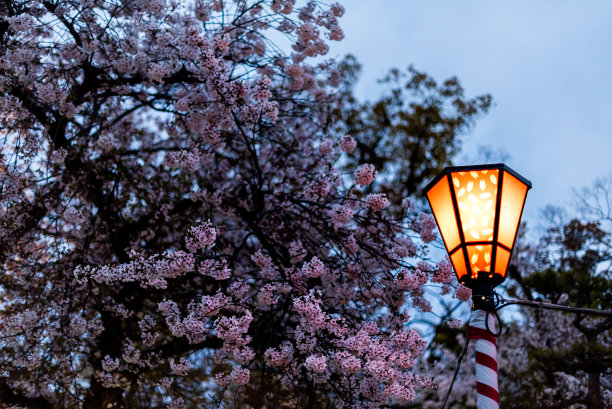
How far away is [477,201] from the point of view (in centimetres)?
335

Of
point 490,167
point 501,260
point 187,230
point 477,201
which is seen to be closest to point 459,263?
point 501,260

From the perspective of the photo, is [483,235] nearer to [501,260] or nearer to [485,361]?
[501,260]

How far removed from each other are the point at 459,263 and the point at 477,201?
38cm

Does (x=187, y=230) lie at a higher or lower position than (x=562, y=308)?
higher

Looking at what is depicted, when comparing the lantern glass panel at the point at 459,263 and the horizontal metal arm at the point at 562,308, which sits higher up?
the lantern glass panel at the point at 459,263

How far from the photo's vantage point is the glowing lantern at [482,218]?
10.7ft

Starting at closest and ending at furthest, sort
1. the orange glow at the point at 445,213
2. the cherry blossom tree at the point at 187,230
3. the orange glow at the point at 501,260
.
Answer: the orange glow at the point at 501,260 → the orange glow at the point at 445,213 → the cherry blossom tree at the point at 187,230

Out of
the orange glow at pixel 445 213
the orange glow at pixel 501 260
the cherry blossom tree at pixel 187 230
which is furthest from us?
the cherry blossom tree at pixel 187 230

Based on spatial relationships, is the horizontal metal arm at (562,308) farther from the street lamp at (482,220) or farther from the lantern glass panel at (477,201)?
the lantern glass panel at (477,201)

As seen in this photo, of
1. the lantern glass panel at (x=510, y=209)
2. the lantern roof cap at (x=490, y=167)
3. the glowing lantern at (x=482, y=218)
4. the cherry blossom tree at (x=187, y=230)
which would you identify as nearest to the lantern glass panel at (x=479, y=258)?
the glowing lantern at (x=482, y=218)

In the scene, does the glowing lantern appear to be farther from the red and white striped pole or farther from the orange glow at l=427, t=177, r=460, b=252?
the red and white striped pole

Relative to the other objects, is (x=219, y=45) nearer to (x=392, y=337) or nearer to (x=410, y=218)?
(x=410, y=218)

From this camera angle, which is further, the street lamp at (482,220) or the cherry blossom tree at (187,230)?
the cherry blossom tree at (187,230)

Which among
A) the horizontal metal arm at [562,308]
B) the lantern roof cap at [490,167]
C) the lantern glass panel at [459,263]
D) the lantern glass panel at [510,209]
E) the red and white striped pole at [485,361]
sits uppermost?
the lantern roof cap at [490,167]
